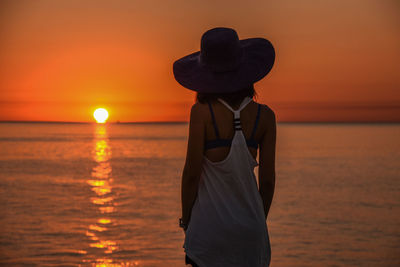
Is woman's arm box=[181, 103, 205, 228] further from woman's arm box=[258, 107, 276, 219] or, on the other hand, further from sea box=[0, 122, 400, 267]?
sea box=[0, 122, 400, 267]

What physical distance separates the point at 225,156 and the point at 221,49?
1.65 ft

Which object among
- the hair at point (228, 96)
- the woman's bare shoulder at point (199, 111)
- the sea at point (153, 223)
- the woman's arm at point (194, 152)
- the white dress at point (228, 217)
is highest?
the hair at point (228, 96)

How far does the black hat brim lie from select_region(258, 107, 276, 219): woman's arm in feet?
0.62

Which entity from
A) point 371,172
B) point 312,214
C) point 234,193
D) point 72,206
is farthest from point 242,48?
point 371,172

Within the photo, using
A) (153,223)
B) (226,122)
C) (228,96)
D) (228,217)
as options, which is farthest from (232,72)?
(153,223)

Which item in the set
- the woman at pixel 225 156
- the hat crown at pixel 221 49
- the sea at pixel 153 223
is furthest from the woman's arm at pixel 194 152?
the sea at pixel 153 223

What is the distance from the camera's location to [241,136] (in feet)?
7.81

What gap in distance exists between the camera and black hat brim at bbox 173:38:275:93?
2424mm

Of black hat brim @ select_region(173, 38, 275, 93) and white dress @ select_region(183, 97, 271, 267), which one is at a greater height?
black hat brim @ select_region(173, 38, 275, 93)

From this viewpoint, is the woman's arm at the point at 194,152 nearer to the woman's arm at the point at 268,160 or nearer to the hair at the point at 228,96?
the hair at the point at 228,96

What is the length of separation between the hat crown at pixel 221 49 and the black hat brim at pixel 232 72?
0.11 ft

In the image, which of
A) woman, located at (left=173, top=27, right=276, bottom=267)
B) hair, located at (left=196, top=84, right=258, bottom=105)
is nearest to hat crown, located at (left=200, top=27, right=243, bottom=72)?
woman, located at (left=173, top=27, right=276, bottom=267)

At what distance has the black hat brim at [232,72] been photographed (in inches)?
95.4

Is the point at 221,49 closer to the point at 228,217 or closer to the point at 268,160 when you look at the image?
the point at 268,160
